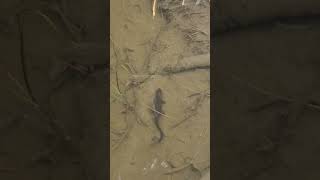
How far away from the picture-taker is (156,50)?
173cm

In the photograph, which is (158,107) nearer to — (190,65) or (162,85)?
(162,85)

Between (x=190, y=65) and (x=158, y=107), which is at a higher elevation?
(x=190, y=65)

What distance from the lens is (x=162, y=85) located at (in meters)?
1.74
